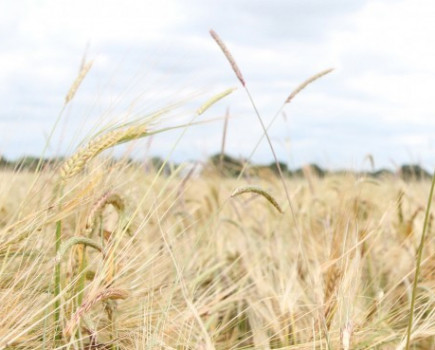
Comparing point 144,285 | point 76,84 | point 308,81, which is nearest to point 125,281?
point 144,285

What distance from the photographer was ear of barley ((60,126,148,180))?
1.01 meters

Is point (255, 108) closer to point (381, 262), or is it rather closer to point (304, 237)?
point (381, 262)

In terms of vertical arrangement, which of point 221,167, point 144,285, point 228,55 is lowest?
point 144,285

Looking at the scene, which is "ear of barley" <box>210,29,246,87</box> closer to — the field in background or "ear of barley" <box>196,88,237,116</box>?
"ear of barley" <box>196,88,237,116</box>

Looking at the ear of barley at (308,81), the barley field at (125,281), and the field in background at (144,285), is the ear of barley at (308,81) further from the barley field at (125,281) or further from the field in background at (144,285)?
the field in background at (144,285)

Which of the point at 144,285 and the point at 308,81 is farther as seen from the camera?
the point at 144,285

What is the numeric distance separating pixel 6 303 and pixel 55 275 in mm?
80

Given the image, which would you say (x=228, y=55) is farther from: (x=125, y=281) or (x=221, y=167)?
(x=221, y=167)

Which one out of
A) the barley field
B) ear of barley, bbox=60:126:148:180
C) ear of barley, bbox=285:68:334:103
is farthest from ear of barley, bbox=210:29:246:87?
ear of barley, bbox=60:126:148:180

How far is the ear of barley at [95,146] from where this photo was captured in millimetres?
1014

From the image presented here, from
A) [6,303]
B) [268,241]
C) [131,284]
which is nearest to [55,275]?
[6,303]

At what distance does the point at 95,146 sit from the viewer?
1.01 meters

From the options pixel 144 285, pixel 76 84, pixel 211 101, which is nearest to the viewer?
pixel 211 101

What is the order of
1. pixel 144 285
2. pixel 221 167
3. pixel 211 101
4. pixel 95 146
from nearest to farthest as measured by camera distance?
pixel 95 146, pixel 211 101, pixel 144 285, pixel 221 167
